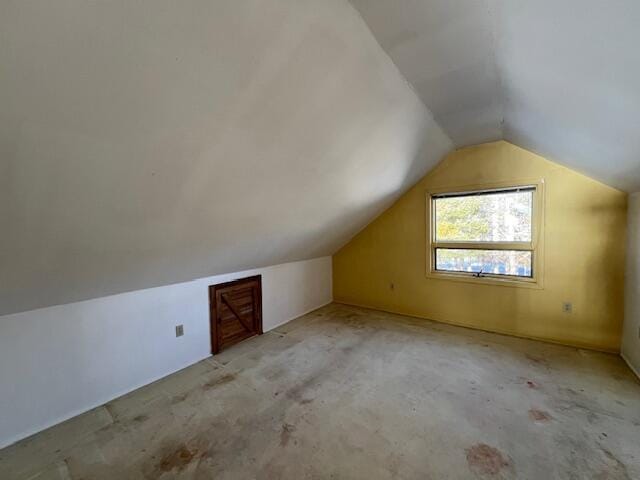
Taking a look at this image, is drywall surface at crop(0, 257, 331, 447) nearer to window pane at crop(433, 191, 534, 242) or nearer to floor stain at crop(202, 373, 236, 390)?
floor stain at crop(202, 373, 236, 390)

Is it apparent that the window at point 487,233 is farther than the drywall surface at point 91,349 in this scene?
Yes

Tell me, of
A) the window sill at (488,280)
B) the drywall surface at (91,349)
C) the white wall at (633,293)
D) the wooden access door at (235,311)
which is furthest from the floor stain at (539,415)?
the drywall surface at (91,349)

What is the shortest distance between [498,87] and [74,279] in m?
3.27

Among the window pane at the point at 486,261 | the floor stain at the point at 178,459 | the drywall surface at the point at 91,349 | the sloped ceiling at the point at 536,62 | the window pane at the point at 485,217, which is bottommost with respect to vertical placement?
the floor stain at the point at 178,459

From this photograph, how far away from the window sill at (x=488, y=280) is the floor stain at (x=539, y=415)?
166 centimetres

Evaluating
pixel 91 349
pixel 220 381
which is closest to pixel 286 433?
pixel 220 381

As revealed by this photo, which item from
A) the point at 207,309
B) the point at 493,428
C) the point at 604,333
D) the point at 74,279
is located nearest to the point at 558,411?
the point at 493,428

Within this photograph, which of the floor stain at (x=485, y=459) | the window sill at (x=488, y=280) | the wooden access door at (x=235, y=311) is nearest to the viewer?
the floor stain at (x=485, y=459)

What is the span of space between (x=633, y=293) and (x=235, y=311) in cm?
411

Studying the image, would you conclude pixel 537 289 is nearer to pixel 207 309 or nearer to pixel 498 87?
pixel 498 87

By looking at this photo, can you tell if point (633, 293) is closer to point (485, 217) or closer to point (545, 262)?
point (545, 262)

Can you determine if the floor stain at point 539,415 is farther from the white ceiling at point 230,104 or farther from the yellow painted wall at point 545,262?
the white ceiling at point 230,104

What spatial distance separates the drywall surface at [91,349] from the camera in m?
1.91

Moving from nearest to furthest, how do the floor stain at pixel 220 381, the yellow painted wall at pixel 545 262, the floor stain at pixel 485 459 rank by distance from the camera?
the floor stain at pixel 485 459
the floor stain at pixel 220 381
the yellow painted wall at pixel 545 262
